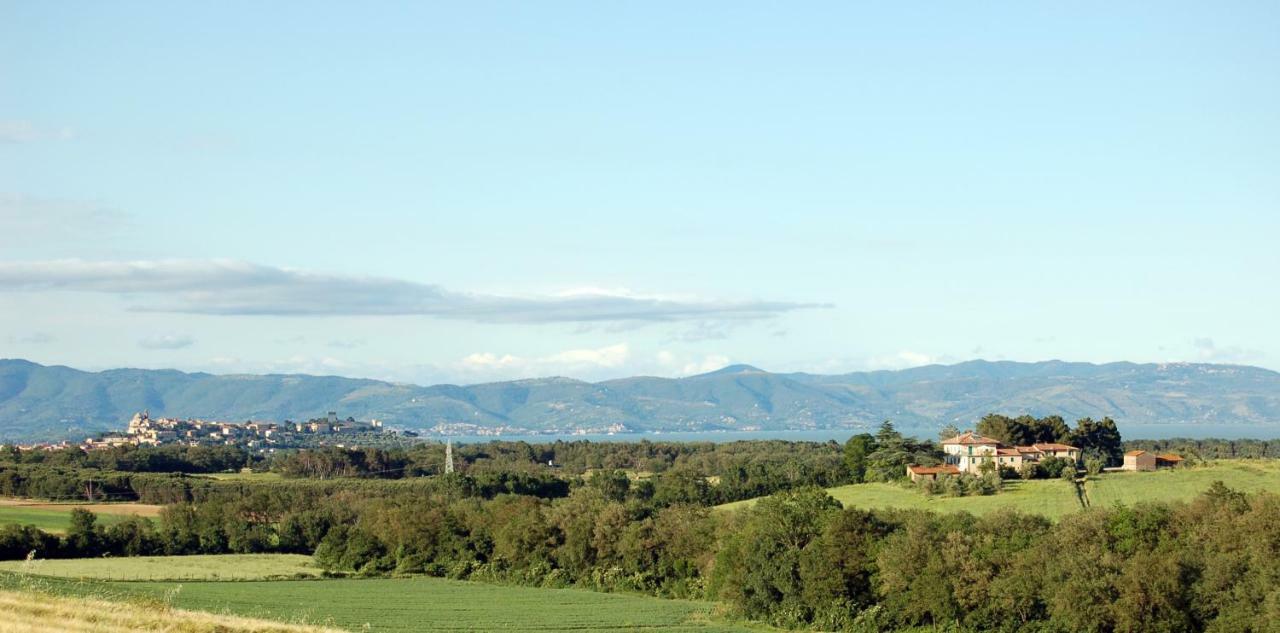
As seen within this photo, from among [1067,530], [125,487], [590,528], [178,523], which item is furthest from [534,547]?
[125,487]

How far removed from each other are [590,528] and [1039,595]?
94.1ft

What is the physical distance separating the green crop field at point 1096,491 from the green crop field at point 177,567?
1432 inches

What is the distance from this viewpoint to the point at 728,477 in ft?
374

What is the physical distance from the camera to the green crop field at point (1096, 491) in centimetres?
8025

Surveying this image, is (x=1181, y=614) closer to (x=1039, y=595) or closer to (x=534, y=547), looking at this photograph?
(x=1039, y=595)

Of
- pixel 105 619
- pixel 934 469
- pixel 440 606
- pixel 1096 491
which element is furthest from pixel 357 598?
pixel 934 469

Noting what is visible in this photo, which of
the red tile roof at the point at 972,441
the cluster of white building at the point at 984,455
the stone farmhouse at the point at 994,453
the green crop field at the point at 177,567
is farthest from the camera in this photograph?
the red tile roof at the point at 972,441

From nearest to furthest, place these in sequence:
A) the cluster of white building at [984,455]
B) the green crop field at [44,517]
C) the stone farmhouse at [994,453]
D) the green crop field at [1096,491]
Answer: the green crop field at [44,517], the green crop field at [1096,491], the cluster of white building at [984,455], the stone farmhouse at [994,453]

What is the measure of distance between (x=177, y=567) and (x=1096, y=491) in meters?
59.0

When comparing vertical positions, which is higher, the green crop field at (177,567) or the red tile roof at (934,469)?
the red tile roof at (934,469)

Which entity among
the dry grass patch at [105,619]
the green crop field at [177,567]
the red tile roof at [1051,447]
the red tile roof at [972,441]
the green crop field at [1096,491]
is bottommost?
the green crop field at [177,567]

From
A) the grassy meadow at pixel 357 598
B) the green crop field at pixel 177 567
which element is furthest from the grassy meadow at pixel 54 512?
the grassy meadow at pixel 357 598

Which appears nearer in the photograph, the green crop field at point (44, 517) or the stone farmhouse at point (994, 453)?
the green crop field at point (44, 517)

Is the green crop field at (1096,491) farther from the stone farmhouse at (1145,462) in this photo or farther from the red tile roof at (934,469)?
the stone farmhouse at (1145,462)
